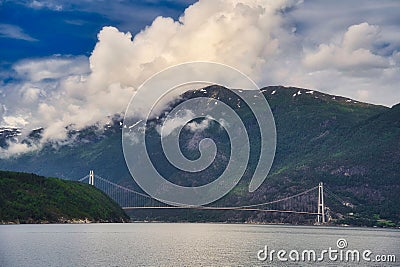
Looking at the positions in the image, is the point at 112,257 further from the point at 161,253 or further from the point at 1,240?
the point at 1,240

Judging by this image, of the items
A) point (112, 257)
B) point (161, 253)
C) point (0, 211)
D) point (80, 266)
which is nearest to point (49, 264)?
point (80, 266)

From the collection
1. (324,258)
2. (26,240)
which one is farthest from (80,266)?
(26,240)

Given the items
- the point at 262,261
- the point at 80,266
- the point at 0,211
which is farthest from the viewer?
the point at 0,211

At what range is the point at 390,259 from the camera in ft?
314

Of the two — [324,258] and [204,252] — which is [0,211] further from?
[324,258]

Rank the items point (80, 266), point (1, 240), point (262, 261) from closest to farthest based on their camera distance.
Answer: point (80, 266) < point (262, 261) < point (1, 240)

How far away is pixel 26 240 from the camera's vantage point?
389 ft

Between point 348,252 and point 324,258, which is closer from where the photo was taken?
point 324,258

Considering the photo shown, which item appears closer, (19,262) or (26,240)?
(19,262)

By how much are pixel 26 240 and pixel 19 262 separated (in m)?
38.4

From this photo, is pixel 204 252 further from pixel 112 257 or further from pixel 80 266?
pixel 80 266

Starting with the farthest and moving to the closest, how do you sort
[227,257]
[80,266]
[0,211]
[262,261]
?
[0,211], [227,257], [262,261], [80,266]

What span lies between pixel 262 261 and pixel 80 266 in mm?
25525

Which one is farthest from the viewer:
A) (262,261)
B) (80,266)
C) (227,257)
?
(227,257)
